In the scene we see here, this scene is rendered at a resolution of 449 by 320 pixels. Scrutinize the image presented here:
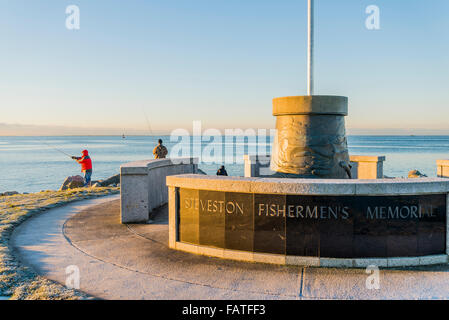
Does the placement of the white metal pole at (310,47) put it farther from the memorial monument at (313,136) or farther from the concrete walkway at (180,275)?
the concrete walkway at (180,275)

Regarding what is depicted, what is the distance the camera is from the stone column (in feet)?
28.7

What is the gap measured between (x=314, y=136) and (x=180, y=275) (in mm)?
4594

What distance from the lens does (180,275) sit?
590cm

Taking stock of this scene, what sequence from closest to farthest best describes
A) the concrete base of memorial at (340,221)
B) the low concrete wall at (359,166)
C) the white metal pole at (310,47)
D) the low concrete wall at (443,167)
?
the concrete base of memorial at (340,221) < the white metal pole at (310,47) < the low concrete wall at (443,167) < the low concrete wall at (359,166)

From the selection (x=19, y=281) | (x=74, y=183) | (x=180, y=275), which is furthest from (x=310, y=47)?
(x=74, y=183)

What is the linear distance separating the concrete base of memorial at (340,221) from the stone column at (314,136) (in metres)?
2.49

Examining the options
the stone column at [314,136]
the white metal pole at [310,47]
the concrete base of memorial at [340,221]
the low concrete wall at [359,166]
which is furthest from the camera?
the low concrete wall at [359,166]

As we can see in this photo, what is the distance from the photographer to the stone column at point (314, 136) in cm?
873

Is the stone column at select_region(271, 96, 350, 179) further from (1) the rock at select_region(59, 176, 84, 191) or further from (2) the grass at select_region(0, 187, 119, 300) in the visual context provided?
(1) the rock at select_region(59, 176, 84, 191)

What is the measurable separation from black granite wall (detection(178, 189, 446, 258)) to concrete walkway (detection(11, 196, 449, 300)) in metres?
0.34

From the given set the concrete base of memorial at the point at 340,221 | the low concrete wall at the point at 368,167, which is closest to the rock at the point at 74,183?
the low concrete wall at the point at 368,167

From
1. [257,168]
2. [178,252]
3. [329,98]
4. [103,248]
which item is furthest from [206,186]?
[257,168]

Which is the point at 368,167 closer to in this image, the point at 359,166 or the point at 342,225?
the point at 359,166
